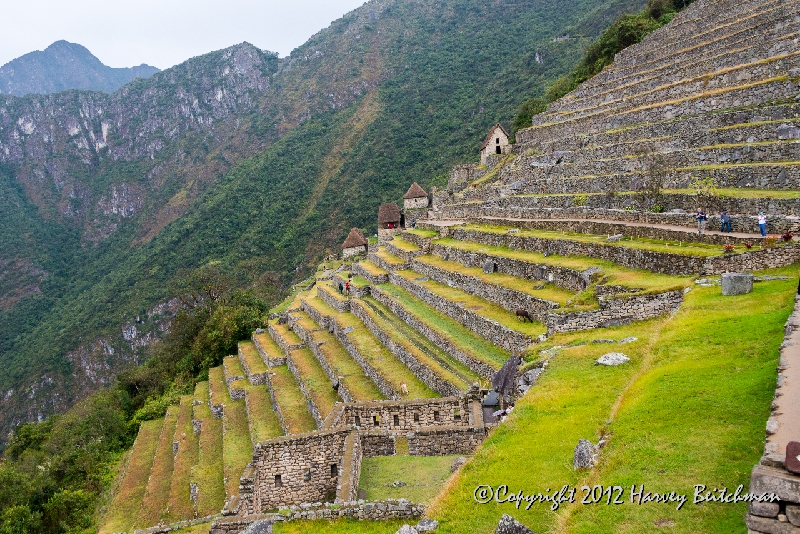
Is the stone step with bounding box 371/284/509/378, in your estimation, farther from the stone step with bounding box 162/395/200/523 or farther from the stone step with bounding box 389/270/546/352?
the stone step with bounding box 162/395/200/523

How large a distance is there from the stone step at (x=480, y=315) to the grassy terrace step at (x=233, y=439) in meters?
8.28

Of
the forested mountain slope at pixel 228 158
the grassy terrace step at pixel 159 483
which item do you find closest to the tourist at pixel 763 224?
the grassy terrace step at pixel 159 483

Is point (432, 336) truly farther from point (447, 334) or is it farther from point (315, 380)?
point (315, 380)

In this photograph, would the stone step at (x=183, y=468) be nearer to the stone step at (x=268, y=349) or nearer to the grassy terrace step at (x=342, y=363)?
the stone step at (x=268, y=349)

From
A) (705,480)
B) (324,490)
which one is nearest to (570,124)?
(324,490)

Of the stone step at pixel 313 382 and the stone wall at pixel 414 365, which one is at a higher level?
the stone wall at pixel 414 365

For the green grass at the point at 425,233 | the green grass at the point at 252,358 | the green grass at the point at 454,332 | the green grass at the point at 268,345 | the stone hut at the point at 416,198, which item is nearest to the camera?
the green grass at the point at 454,332

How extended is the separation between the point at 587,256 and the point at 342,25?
165 metres

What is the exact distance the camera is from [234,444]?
61.1 feet

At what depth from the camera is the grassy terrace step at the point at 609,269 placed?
1204 cm

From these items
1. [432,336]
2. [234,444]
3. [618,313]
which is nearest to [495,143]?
[432,336]

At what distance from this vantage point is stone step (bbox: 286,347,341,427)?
1717 cm

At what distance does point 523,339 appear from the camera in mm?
13453

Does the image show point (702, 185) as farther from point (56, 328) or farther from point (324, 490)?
point (56, 328)
